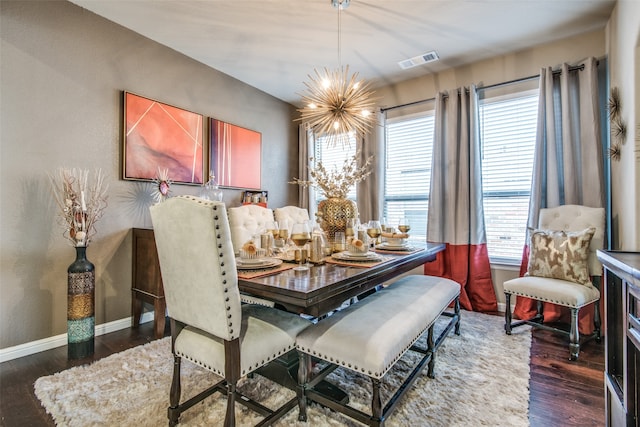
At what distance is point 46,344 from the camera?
2.35m

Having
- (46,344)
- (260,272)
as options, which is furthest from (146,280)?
(260,272)

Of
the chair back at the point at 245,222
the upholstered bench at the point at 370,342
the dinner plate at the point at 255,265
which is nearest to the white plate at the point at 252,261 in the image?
the dinner plate at the point at 255,265

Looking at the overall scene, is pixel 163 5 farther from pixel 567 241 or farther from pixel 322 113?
pixel 567 241

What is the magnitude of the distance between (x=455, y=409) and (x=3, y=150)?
133 inches

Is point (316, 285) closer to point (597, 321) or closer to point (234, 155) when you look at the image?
point (597, 321)

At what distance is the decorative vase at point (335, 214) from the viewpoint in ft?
7.07

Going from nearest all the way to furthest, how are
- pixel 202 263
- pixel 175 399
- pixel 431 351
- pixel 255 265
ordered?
1. pixel 202 263
2. pixel 175 399
3. pixel 255 265
4. pixel 431 351

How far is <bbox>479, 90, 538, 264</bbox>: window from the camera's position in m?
3.19

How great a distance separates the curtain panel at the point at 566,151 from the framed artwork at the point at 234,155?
3219mm

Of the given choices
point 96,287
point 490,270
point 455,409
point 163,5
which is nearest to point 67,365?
point 96,287

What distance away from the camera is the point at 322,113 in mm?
2533

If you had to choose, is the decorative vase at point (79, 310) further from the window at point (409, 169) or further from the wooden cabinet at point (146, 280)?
the window at point (409, 169)

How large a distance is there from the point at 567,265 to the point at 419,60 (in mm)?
2526

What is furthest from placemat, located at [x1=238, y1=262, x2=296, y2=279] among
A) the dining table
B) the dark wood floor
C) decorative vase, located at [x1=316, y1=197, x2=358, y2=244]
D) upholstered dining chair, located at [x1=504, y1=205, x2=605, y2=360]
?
upholstered dining chair, located at [x1=504, y1=205, x2=605, y2=360]
